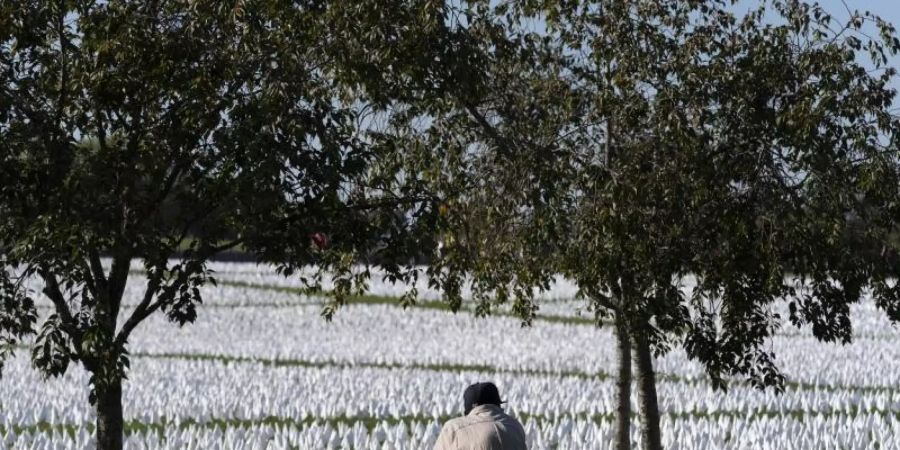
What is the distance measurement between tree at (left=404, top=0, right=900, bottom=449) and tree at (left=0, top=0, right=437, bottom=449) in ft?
4.94

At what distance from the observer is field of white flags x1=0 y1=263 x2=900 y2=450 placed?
1517 cm

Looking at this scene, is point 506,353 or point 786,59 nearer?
point 786,59

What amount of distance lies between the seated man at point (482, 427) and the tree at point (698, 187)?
12.9 feet

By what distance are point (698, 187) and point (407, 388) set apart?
1130cm

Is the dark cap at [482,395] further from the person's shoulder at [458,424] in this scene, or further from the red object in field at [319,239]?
the red object in field at [319,239]

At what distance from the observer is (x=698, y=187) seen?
10.8 m

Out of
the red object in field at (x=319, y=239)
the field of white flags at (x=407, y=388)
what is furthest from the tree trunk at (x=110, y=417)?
the field of white flags at (x=407, y=388)

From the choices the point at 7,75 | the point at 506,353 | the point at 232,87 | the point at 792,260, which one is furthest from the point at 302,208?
the point at 506,353

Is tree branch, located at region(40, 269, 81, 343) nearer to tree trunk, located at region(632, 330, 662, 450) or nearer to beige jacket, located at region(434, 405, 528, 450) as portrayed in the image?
beige jacket, located at region(434, 405, 528, 450)

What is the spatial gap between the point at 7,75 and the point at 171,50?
1.35 meters

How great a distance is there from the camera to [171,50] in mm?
9531

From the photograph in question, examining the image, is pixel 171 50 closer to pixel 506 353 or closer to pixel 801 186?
pixel 801 186

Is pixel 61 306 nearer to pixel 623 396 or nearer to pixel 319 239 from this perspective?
pixel 319 239

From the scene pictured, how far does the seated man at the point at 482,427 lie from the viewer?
21.3ft
